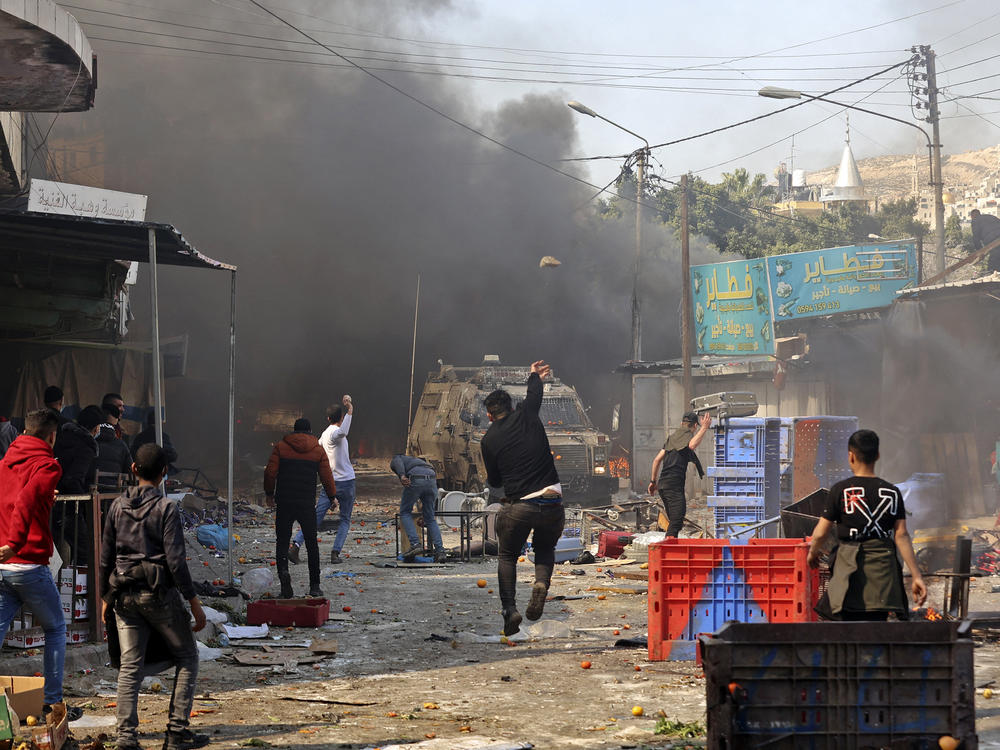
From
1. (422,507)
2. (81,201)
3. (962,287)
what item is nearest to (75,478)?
(422,507)

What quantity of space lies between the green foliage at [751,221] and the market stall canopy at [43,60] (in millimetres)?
34243

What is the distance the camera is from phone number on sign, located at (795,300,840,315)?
→ 80.6 feet

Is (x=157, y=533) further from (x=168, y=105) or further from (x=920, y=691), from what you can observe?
(x=168, y=105)

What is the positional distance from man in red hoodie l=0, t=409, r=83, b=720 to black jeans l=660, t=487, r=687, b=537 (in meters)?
7.63

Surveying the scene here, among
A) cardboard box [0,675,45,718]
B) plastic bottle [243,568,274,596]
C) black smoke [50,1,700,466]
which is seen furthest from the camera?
black smoke [50,1,700,466]

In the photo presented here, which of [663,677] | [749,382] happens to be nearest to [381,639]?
[663,677]

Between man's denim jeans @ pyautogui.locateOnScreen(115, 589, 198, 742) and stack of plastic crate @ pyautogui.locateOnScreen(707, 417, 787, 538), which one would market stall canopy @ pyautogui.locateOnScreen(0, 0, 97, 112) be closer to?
man's denim jeans @ pyautogui.locateOnScreen(115, 589, 198, 742)

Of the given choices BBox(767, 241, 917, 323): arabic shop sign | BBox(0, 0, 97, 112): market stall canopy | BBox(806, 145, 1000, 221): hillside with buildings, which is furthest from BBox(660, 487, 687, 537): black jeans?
BBox(806, 145, 1000, 221): hillside with buildings

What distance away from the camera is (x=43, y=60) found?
907cm

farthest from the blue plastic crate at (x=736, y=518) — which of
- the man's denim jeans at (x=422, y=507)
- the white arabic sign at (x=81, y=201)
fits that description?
the white arabic sign at (x=81, y=201)

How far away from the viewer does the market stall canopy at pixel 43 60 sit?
815 cm

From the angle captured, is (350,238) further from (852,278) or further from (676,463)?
(676,463)

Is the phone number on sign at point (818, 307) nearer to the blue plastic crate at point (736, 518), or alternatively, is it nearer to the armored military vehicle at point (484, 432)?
the armored military vehicle at point (484, 432)

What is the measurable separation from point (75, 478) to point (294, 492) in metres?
2.21
